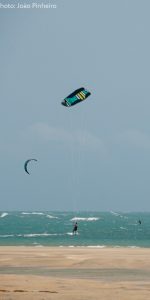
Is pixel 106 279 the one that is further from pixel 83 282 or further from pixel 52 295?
pixel 52 295

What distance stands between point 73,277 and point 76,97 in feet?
39.5

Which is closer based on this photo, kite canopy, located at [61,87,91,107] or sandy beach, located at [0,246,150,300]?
sandy beach, located at [0,246,150,300]

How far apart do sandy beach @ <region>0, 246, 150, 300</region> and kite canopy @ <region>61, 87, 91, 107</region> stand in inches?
299

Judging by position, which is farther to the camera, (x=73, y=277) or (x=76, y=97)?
(x=76, y=97)

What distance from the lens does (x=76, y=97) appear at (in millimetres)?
32469

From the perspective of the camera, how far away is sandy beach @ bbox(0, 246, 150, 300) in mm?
17422

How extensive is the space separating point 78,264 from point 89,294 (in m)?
10.5

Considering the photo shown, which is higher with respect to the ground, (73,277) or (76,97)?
(76,97)

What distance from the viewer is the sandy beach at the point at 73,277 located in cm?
1742

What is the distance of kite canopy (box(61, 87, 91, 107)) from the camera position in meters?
32.1

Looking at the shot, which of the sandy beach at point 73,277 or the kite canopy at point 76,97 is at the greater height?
the kite canopy at point 76,97

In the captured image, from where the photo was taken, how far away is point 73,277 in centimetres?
2273

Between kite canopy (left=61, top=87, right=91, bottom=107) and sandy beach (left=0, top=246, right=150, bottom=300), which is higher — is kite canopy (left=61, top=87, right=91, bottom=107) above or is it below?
above

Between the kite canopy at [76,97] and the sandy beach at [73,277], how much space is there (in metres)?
7.61
